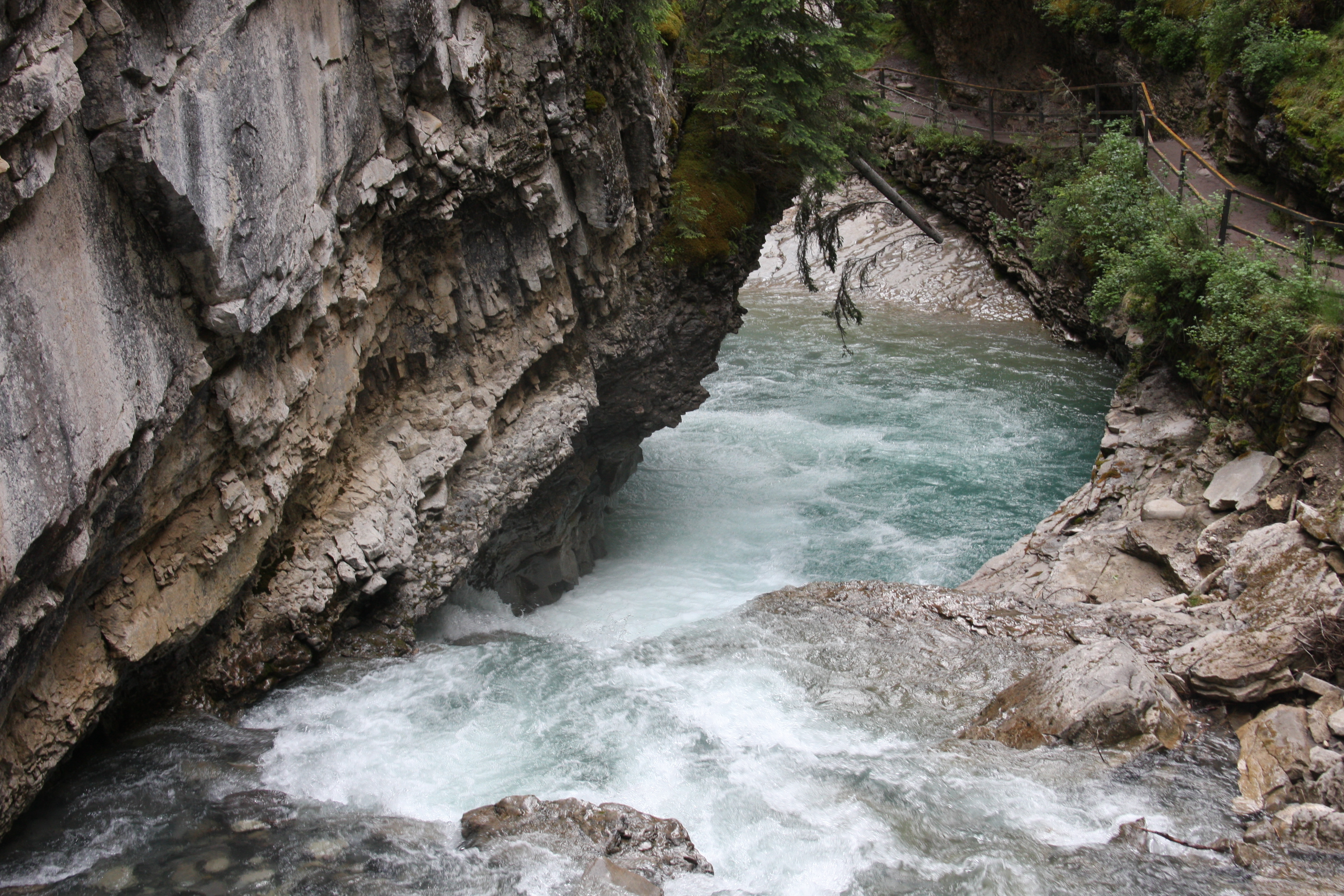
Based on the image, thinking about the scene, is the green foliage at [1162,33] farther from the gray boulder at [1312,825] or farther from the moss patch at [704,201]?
the gray boulder at [1312,825]

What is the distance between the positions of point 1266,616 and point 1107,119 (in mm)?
18484

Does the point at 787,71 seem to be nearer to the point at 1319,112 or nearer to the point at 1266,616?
the point at 1266,616

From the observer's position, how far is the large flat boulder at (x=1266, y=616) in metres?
7.56

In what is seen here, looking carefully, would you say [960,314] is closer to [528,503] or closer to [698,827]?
[528,503]

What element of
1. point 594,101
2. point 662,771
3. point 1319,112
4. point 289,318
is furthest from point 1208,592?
point 1319,112

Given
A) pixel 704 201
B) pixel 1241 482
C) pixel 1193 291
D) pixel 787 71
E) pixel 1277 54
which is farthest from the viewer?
pixel 1277 54

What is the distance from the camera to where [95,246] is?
5.30 metres

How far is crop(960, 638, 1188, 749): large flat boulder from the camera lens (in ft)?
24.2

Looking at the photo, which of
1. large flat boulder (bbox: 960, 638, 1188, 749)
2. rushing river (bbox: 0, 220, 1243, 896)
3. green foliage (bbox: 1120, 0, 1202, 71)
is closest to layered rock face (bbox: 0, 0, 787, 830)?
rushing river (bbox: 0, 220, 1243, 896)

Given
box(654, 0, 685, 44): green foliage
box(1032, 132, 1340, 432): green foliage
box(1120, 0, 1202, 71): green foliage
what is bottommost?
box(1032, 132, 1340, 432): green foliage

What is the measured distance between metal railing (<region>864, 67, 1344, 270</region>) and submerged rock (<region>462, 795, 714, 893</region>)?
414 inches

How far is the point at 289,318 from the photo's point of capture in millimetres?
7484

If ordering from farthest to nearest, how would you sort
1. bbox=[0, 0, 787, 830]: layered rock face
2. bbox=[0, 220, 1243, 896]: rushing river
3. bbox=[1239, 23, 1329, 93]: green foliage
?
bbox=[1239, 23, 1329, 93]: green foliage
bbox=[0, 220, 1243, 896]: rushing river
bbox=[0, 0, 787, 830]: layered rock face

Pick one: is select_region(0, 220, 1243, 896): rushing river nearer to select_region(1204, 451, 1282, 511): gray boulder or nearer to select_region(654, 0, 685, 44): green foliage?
select_region(1204, 451, 1282, 511): gray boulder
